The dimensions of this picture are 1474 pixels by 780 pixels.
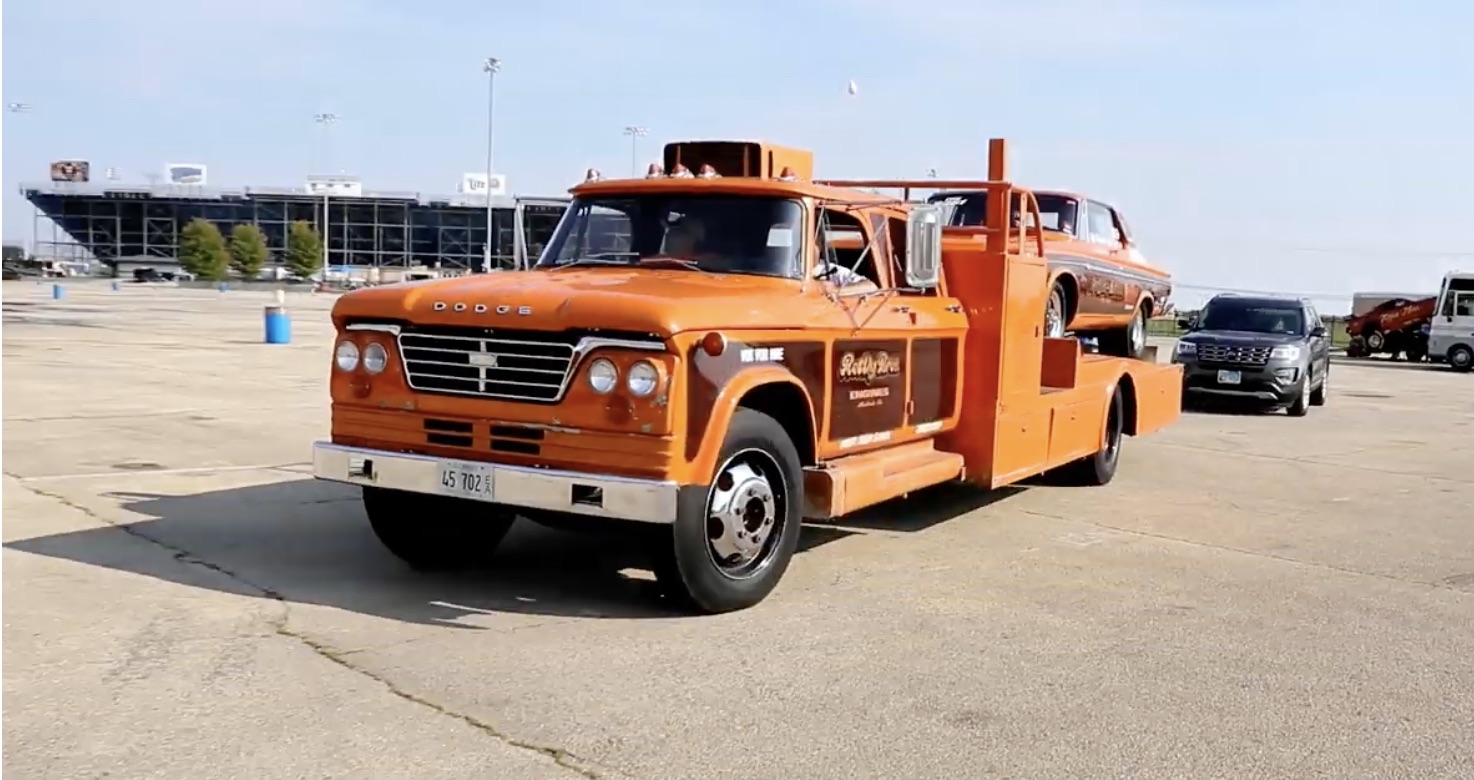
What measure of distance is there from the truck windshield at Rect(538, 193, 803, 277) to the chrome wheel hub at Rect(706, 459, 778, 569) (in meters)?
1.28

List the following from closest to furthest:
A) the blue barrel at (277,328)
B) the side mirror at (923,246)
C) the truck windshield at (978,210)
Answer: the side mirror at (923,246) < the truck windshield at (978,210) < the blue barrel at (277,328)

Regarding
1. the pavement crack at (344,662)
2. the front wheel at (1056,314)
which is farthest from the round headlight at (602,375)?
the front wheel at (1056,314)

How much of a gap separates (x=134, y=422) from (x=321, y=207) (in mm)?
108772

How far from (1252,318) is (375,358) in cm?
1684

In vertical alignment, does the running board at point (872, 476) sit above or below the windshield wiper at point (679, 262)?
below

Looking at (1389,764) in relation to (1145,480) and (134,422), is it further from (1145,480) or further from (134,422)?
(134,422)

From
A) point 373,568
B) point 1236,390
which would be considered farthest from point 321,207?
point 373,568

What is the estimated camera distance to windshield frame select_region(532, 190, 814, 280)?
738 centimetres

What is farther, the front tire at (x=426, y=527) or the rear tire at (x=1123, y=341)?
the rear tire at (x=1123, y=341)

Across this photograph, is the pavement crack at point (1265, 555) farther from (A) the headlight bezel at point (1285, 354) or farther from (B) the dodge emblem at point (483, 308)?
(A) the headlight bezel at point (1285, 354)

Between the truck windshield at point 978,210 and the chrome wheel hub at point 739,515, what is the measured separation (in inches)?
175

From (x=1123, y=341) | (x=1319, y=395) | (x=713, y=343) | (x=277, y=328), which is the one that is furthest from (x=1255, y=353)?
(x=277, y=328)

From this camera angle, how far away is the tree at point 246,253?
100562 millimetres

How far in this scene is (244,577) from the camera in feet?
23.1
